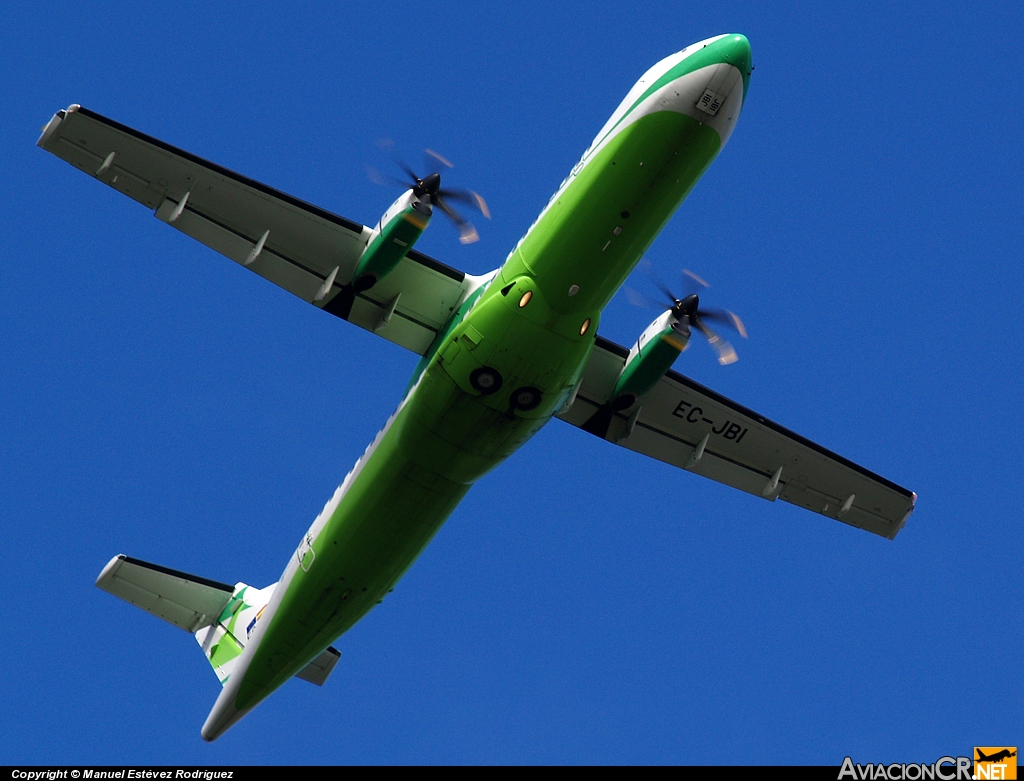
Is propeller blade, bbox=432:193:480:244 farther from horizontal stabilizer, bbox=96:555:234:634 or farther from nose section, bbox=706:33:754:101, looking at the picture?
horizontal stabilizer, bbox=96:555:234:634

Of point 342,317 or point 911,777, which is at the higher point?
point 342,317

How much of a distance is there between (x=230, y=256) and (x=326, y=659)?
954 centimetres

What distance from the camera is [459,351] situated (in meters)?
18.9

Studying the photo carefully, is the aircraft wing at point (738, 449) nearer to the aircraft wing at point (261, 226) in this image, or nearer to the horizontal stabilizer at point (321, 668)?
the aircraft wing at point (261, 226)

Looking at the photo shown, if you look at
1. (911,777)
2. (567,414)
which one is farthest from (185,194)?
(911,777)

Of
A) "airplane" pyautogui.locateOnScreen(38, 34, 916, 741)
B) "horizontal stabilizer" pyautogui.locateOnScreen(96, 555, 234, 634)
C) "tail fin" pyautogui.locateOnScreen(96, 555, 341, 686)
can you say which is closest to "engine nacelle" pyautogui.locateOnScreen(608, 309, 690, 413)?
"airplane" pyautogui.locateOnScreen(38, 34, 916, 741)

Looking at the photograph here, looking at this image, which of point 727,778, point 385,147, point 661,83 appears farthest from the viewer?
point 385,147

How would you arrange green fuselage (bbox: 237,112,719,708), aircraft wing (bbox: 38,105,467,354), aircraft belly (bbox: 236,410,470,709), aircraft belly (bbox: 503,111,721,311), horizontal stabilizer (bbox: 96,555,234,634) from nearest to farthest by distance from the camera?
aircraft belly (bbox: 503,111,721,311) < green fuselage (bbox: 237,112,719,708) < aircraft wing (bbox: 38,105,467,354) < aircraft belly (bbox: 236,410,470,709) < horizontal stabilizer (bbox: 96,555,234,634)

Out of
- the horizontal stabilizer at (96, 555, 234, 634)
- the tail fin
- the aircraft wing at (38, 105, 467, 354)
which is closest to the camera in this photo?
the aircraft wing at (38, 105, 467, 354)

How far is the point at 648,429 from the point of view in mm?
24234

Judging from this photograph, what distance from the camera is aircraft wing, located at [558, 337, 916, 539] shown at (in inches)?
925

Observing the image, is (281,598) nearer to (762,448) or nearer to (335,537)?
(335,537)

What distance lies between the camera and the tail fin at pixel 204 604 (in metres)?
24.8

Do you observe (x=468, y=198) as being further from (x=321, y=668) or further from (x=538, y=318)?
(x=321, y=668)
